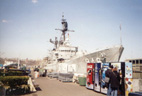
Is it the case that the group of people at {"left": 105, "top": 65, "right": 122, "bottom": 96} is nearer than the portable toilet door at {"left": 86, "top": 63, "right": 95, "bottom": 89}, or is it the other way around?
the group of people at {"left": 105, "top": 65, "right": 122, "bottom": 96}

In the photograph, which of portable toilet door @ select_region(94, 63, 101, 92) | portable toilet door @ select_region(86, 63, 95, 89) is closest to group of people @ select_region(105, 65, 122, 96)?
portable toilet door @ select_region(94, 63, 101, 92)

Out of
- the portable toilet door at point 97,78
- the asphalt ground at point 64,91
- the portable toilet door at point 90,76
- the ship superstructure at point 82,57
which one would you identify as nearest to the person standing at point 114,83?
the asphalt ground at point 64,91

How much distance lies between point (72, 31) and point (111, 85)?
1316 inches

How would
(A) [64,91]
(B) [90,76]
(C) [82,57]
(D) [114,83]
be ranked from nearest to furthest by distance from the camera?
(D) [114,83] → (A) [64,91] → (B) [90,76] → (C) [82,57]

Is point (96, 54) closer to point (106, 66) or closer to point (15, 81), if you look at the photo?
point (106, 66)

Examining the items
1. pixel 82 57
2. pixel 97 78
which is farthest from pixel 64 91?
pixel 82 57

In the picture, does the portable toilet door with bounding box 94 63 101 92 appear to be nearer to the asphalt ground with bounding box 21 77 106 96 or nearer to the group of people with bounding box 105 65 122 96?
the asphalt ground with bounding box 21 77 106 96

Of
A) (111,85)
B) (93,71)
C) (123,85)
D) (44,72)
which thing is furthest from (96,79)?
(44,72)

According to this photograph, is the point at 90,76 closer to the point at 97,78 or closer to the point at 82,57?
the point at 97,78

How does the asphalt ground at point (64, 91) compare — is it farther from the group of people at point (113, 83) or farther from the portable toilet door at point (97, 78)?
the group of people at point (113, 83)

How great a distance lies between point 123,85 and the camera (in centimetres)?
795

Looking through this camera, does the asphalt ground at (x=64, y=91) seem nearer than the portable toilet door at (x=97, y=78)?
Yes

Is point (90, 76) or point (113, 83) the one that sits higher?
point (113, 83)

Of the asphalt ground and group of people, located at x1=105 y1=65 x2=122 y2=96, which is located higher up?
group of people, located at x1=105 y1=65 x2=122 y2=96
